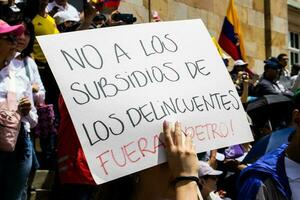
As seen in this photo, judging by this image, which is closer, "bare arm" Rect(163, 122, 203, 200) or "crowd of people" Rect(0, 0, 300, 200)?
"bare arm" Rect(163, 122, 203, 200)

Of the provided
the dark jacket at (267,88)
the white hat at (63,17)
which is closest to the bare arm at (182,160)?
the white hat at (63,17)

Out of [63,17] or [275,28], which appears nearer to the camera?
[63,17]

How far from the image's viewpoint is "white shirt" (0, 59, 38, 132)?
3986mm

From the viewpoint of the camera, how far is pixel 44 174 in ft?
17.0

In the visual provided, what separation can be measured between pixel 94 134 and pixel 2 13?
326 cm

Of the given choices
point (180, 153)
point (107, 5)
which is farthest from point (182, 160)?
point (107, 5)

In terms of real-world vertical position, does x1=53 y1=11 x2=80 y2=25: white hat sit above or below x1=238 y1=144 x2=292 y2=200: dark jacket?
below

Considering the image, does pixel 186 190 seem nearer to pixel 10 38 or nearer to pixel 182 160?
pixel 182 160

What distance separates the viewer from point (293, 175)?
2477 mm

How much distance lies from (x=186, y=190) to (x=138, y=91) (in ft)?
1.38

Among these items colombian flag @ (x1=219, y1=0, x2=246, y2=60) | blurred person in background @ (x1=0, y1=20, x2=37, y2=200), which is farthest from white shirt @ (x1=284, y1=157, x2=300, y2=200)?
colombian flag @ (x1=219, y1=0, x2=246, y2=60)

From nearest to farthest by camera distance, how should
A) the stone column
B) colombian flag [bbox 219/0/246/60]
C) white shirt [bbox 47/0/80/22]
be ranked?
white shirt [bbox 47/0/80/22]
colombian flag [bbox 219/0/246/60]
the stone column

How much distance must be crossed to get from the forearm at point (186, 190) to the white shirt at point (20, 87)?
6.70 ft

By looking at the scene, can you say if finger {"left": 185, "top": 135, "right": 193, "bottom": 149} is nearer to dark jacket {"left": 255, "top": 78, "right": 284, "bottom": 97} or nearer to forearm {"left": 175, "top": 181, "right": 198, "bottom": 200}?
forearm {"left": 175, "top": 181, "right": 198, "bottom": 200}
